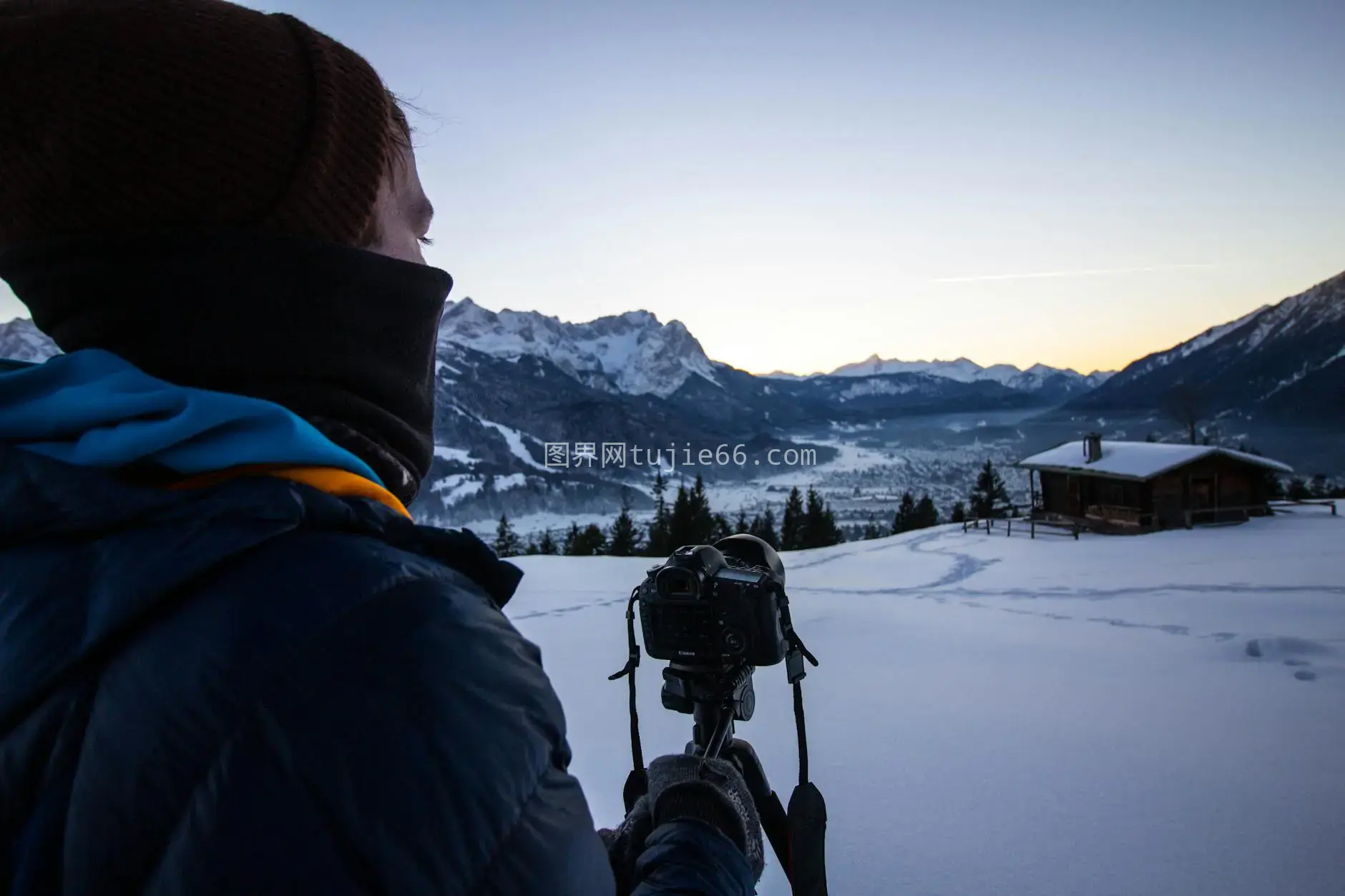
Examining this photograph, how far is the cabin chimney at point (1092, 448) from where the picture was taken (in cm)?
2231

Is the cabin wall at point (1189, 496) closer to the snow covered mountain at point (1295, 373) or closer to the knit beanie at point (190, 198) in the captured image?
the knit beanie at point (190, 198)

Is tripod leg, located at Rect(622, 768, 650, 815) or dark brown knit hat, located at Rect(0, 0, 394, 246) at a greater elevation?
dark brown knit hat, located at Rect(0, 0, 394, 246)

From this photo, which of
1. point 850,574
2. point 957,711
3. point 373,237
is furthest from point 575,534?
point 373,237

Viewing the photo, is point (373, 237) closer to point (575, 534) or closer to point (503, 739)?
point (503, 739)

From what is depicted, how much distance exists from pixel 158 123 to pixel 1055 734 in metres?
4.93

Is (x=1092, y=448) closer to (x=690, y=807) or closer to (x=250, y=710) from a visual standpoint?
(x=690, y=807)

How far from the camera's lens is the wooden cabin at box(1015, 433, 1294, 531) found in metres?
20.6

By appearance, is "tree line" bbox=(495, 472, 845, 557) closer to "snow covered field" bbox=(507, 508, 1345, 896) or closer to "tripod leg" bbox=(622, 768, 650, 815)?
"snow covered field" bbox=(507, 508, 1345, 896)

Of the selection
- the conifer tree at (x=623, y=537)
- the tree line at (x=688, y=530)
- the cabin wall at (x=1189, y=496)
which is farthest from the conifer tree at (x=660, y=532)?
the cabin wall at (x=1189, y=496)

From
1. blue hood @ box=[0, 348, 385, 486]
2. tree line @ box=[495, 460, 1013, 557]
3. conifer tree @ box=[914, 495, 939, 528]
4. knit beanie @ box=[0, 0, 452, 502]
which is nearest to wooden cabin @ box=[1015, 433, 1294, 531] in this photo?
tree line @ box=[495, 460, 1013, 557]

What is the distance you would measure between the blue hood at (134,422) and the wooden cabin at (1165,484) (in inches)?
938

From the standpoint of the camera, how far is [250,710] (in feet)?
2.07

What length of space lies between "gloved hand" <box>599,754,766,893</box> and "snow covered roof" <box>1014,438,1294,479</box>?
74.7 feet

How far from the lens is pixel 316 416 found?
96 centimetres
